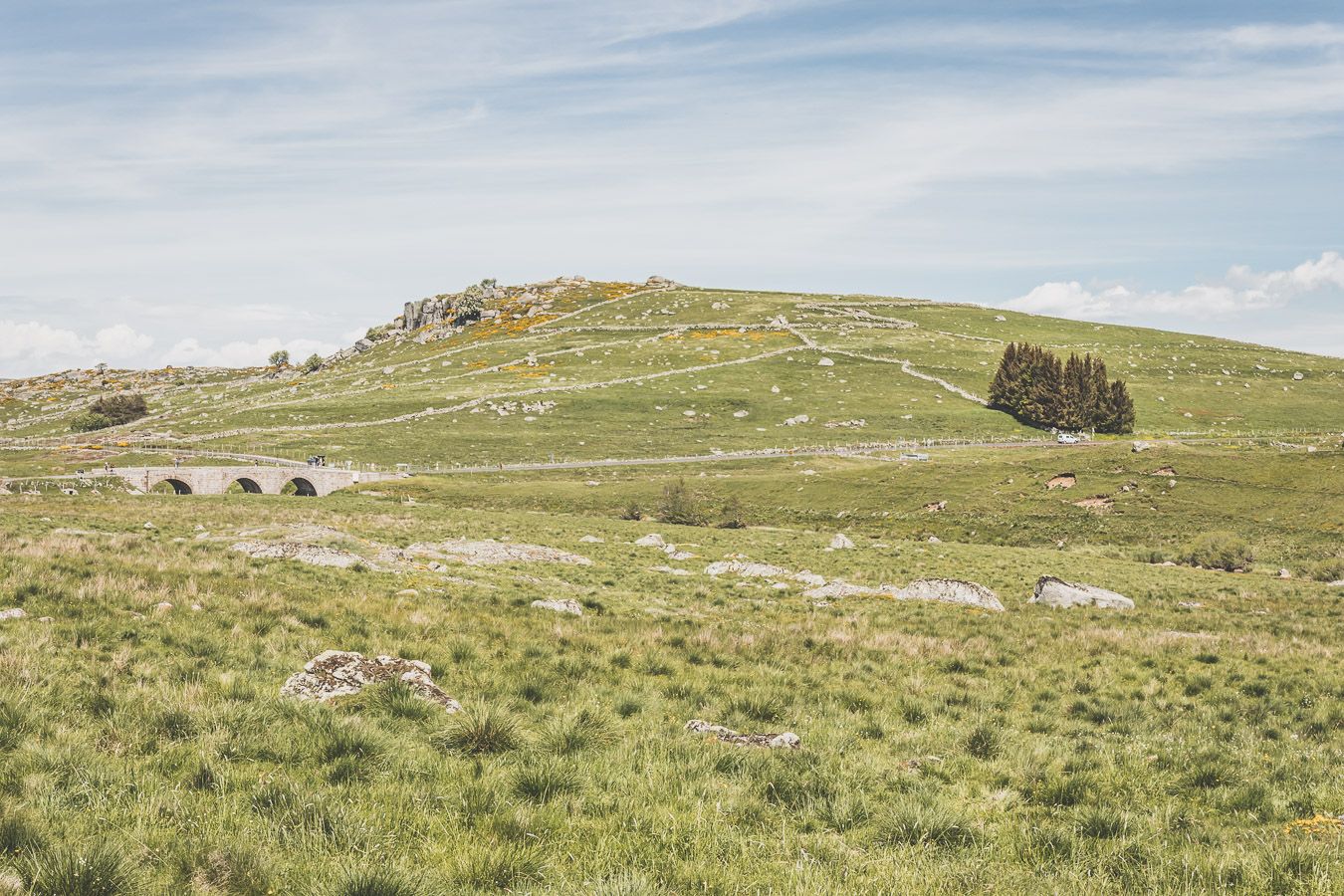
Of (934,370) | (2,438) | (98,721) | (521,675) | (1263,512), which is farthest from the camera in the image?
(934,370)

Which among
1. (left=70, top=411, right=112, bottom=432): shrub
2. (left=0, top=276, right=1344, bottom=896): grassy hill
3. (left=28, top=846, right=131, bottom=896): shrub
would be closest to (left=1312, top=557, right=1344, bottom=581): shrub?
(left=0, top=276, right=1344, bottom=896): grassy hill

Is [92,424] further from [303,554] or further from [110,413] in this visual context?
[303,554]

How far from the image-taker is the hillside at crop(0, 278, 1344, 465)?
119 metres

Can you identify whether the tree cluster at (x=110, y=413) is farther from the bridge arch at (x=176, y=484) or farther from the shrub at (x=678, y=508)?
the shrub at (x=678, y=508)

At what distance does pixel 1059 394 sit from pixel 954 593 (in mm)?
110091

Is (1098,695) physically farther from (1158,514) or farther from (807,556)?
(1158,514)

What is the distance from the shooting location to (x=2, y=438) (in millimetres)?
141375

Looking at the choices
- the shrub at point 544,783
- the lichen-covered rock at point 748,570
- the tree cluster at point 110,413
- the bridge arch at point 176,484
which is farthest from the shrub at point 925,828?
the tree cluster at point 110,413

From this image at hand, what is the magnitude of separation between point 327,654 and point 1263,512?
6420 centimetres

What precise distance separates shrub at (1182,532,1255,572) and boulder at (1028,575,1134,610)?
2157 cm

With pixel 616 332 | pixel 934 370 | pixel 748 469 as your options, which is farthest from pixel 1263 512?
pixel 616 332

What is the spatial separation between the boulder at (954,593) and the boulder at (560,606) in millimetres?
12925

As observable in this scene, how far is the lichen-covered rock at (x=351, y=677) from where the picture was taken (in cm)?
1023

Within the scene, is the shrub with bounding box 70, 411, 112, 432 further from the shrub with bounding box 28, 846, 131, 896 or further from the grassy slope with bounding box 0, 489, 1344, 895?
the shrub with bounding box 28, 846, 131, 896
